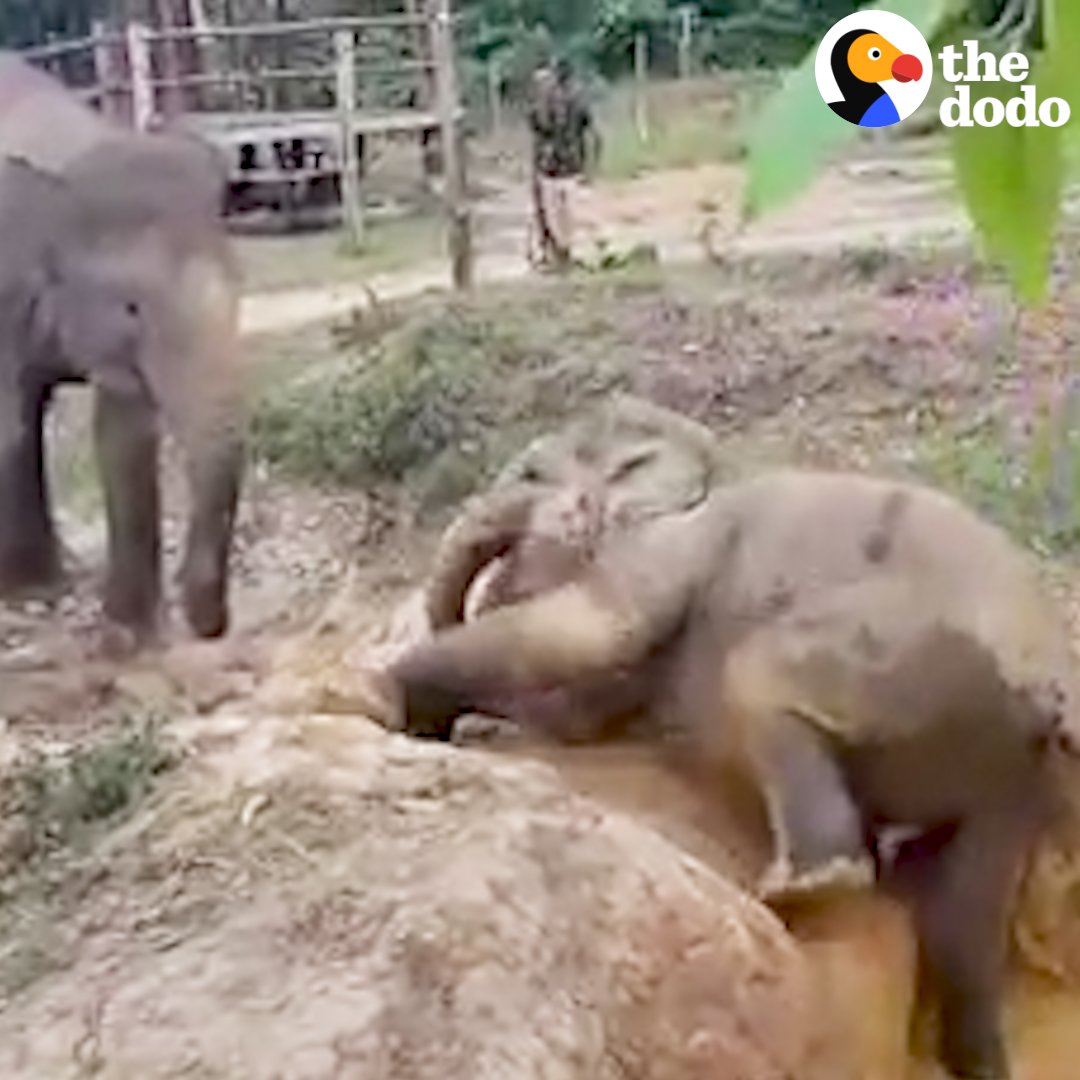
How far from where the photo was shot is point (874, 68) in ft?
2.15

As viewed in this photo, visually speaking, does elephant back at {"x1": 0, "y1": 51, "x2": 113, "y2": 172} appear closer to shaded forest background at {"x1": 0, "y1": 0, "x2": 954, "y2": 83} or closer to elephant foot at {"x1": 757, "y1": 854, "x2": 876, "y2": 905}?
elephant foot at {"x1": 757, "y1": 854, "x2": 876, "y2": 905}

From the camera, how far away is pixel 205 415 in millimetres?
5418

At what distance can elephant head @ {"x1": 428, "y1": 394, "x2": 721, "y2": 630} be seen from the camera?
13.1 feet

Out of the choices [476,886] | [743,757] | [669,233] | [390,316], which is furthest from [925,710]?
[669,233]

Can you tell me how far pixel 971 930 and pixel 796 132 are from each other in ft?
10.0

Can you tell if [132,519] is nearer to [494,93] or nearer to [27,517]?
[27,517]

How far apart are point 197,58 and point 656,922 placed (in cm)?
1262

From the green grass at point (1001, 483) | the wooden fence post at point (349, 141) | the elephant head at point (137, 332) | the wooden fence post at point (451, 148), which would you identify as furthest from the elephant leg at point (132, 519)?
the wooden fence post at point (349, 141)

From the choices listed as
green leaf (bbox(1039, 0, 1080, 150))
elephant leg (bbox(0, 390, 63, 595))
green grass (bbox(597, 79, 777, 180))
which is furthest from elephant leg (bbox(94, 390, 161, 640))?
green grass (bbox(597, 79, 777, 180))

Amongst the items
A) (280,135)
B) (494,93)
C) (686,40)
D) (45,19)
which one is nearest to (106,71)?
(280,135)

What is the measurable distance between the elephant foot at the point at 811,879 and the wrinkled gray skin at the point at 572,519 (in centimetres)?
52

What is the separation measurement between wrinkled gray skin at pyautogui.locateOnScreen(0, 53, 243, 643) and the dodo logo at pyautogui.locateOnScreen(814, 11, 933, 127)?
480 centimetres

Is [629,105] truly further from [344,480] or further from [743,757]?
[743,757]

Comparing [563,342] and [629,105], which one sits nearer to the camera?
[563,342]
